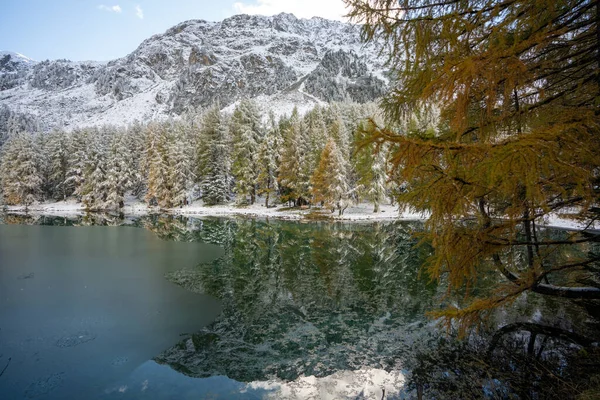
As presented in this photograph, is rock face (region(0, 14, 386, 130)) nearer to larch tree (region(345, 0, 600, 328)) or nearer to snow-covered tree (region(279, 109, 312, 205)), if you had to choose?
snow-covered tree (region(279, 109, 312, 205))

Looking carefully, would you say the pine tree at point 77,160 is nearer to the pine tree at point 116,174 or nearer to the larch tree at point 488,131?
the pine tree at point 116,174

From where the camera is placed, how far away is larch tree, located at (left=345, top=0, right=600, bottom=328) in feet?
9.16

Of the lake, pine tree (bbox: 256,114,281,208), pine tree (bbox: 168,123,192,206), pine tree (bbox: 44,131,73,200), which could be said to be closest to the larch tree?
the lake

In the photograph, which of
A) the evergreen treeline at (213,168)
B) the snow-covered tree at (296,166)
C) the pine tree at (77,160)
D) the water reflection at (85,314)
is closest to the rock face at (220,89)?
the pine tree at (77,160)

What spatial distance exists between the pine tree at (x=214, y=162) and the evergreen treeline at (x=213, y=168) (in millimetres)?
139

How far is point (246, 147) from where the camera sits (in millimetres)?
42531

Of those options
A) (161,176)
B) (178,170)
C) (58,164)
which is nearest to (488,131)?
(178,170)

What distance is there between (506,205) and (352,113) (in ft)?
176

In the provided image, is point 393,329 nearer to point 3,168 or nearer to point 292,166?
point 292,166

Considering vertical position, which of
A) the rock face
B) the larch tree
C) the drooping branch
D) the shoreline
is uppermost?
the rock face

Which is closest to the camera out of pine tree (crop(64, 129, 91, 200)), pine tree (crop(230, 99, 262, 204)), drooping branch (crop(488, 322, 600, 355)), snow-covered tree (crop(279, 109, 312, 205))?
drooping branch (crop(488, 322, 600, 355))

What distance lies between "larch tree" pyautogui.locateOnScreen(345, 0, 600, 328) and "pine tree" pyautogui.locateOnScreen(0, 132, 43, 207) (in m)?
59.0

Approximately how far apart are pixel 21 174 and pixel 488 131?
202 feet

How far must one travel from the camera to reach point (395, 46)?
4508 mm
